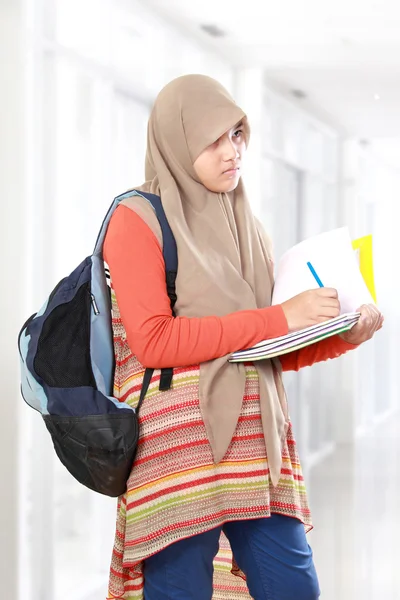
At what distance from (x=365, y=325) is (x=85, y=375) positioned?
0.51 m

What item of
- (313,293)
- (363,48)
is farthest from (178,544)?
(363,48)

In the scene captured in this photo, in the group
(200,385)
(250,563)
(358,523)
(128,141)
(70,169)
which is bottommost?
(358,523)

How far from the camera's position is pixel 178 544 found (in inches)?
55.6

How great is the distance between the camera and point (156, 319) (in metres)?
1.36

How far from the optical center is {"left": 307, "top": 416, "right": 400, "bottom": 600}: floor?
9.71 feet

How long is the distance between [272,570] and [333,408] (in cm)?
515

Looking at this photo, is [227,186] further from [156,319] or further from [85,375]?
[85,375]

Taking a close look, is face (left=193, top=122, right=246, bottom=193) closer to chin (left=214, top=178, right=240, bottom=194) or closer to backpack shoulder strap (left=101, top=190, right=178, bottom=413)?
chin (left=214, top=178, right=240, bottom=194)

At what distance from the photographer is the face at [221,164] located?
1482mm

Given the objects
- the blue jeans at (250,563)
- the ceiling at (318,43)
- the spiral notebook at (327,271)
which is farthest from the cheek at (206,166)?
the ceiling at (318,43)

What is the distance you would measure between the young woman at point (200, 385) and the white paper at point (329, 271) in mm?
48

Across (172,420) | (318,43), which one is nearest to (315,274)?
(172,420)

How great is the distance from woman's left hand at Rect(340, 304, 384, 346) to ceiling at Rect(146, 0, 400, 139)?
245 centimetres

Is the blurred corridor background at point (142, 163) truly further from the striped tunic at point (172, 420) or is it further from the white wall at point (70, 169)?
the striped tunic at point (172, 420)
